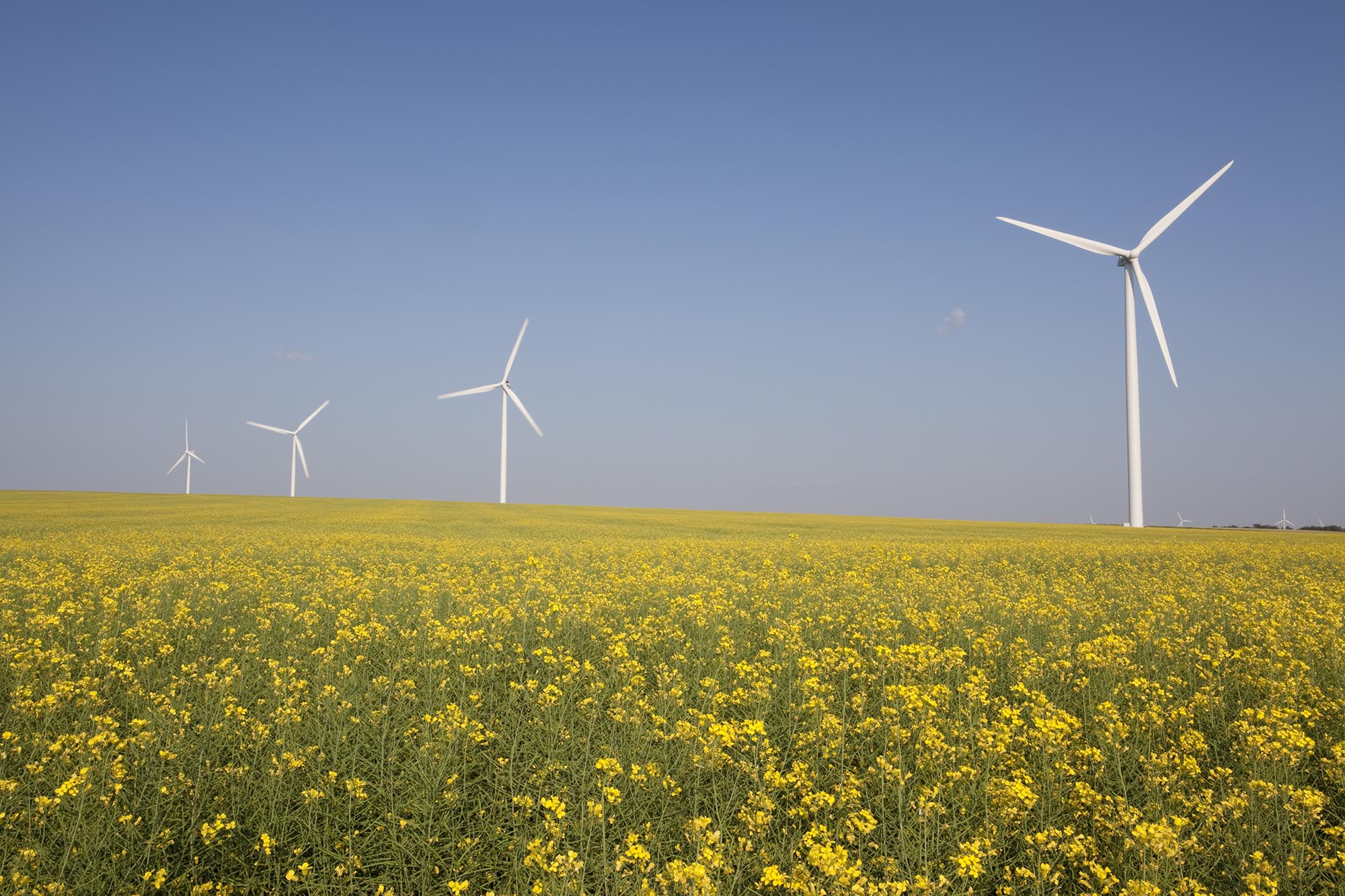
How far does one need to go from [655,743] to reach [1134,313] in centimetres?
5636

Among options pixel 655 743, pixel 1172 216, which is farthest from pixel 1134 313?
pixel 655 743

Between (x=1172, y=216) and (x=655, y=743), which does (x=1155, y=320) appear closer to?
(x=1172, y=216)

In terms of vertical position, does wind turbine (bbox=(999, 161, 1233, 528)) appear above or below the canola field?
above

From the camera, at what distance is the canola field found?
16.1 ft

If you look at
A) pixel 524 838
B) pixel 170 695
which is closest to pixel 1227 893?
pixel 524 838

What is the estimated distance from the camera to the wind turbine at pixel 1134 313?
43.6 m

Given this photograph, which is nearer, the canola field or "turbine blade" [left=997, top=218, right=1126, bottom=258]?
the canola field

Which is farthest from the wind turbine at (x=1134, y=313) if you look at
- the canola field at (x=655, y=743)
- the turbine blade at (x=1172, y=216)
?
the canola field at (x=655, y=743)

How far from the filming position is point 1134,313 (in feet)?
168

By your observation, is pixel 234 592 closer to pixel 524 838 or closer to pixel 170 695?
pixel 170 695

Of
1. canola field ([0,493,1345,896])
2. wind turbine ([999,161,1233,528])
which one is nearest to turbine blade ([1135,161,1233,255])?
wind turbine ([999,161,1233,528])

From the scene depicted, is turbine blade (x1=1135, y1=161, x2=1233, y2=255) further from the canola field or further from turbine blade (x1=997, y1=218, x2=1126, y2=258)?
the canola field

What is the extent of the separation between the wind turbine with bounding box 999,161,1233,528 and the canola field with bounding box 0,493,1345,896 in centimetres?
3606

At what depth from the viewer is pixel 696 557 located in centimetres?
2034
